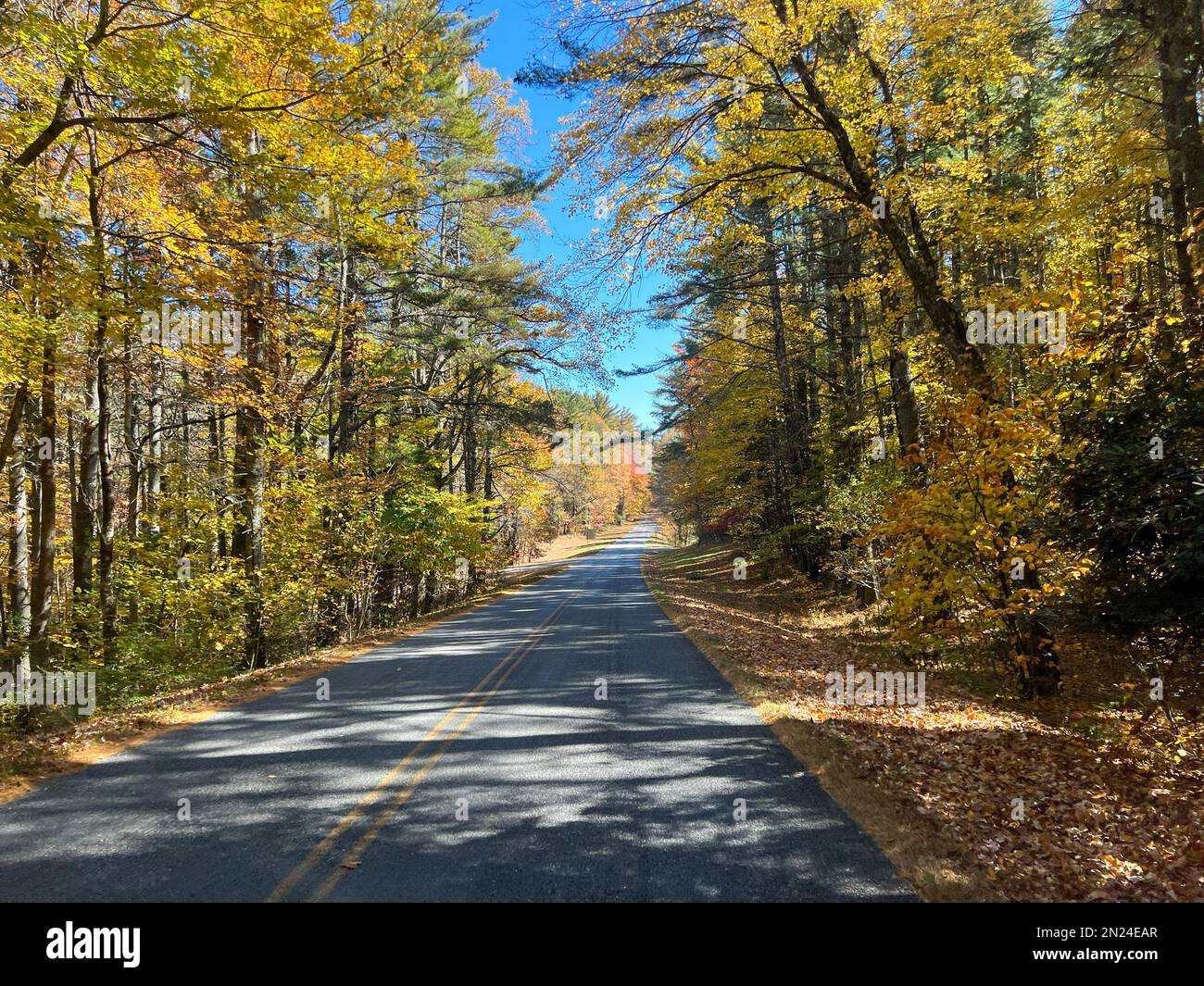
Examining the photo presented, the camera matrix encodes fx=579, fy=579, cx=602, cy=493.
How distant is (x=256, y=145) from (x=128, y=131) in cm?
558

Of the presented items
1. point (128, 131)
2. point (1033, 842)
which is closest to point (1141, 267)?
point (1033, 842)

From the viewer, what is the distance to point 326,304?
14062 millimetres

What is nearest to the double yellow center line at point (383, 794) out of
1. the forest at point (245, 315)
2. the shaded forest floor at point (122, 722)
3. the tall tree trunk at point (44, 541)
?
the shaded forest floor at point (122, 722)

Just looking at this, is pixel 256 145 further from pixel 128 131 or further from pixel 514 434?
pixel 514 434

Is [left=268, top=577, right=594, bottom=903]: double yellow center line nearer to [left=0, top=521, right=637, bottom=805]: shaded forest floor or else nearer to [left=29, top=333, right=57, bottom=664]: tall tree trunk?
[left=0, top=521, right=637, bottom=805]: shaded forest floor

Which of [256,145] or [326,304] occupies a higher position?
[256,145]

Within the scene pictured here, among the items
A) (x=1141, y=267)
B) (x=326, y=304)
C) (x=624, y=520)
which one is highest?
(x=1141, y=267)

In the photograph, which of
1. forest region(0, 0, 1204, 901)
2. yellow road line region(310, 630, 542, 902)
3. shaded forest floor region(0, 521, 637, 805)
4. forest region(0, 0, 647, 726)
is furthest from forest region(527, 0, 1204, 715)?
shaded forest floor region(0, 521, 637, 805)

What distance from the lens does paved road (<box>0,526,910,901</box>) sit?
3.52 meters

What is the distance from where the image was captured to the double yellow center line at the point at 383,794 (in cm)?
352

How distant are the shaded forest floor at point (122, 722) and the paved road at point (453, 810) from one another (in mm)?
326

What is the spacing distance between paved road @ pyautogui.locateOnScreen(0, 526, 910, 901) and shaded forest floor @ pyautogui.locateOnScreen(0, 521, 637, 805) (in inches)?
12.8

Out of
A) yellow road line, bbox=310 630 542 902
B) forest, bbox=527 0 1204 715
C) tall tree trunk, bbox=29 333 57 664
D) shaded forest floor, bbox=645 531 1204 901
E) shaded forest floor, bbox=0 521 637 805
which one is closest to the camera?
yellow road line, bbox=310 630 542 902

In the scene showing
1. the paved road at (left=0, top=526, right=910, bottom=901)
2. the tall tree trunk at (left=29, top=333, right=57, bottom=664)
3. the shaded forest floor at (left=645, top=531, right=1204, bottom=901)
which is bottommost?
the shaded forest floor at (left=645, top=531, right=1204, bottom=901)
